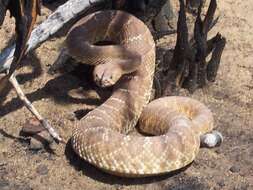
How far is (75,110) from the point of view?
219 inches

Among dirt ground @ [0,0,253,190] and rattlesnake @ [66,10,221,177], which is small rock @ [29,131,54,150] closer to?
dirt ground @ [0,0,253,190]

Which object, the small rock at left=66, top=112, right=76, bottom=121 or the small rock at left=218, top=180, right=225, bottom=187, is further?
the small rock at left=66, top=112, right=76, bottom=121

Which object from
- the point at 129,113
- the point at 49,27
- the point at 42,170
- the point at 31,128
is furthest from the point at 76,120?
the point at 49,27

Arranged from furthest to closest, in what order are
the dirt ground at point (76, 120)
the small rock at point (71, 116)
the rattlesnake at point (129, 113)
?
the small rock at point (71, 116) < the dirt ground at point (76, 120) < the rattlesnake at point (129, 113)

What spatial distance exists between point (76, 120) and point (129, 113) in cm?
56

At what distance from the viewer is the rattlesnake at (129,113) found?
459 cm

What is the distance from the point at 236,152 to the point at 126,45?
59.8 inches

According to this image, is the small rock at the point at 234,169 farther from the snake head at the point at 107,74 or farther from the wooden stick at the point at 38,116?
the wooden stick at the point at 38,116

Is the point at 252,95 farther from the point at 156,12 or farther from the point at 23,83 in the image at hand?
the point at 23,83

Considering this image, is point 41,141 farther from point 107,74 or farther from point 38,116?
point 107,74

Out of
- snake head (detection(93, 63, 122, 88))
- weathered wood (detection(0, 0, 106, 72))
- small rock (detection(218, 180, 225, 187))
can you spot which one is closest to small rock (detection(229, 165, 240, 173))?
small rock (detection(218, 180, 225, 187))

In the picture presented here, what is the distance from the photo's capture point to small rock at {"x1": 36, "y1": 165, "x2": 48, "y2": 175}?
481 cm

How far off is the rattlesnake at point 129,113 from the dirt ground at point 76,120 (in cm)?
16

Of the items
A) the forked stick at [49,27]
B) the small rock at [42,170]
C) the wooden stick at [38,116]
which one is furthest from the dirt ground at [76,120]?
the forked stick at [49,27]
